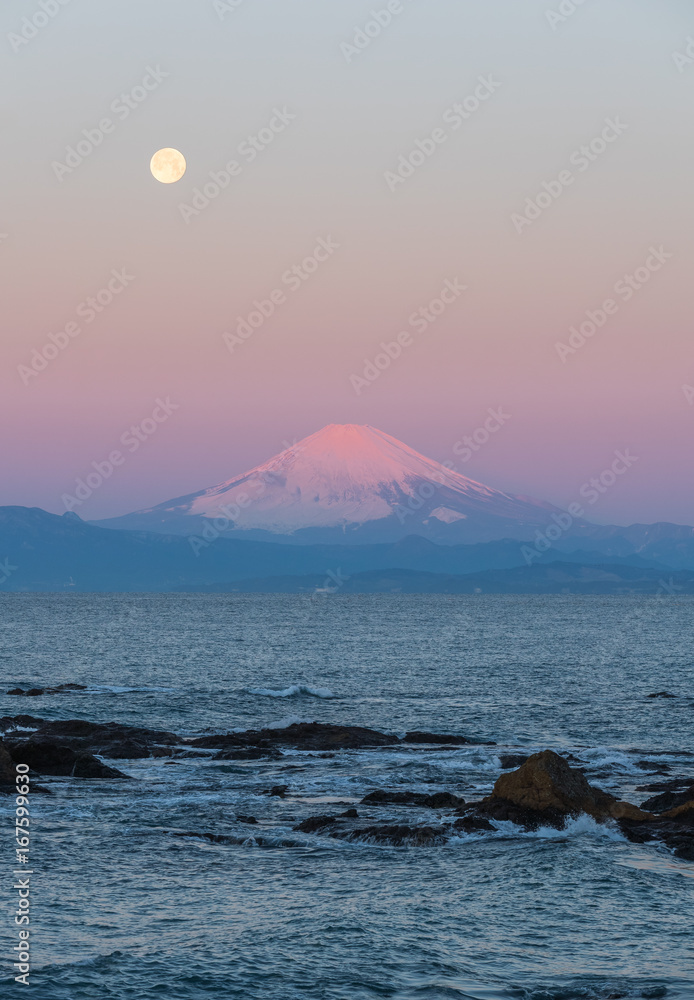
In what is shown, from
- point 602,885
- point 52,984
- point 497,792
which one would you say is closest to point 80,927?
point 52,984

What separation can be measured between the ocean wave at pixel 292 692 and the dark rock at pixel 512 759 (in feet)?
107

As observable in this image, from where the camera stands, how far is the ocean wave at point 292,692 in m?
71.9

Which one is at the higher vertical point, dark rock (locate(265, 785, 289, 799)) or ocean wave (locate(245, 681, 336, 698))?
dark rock (locate(265, 785, 289, 799))

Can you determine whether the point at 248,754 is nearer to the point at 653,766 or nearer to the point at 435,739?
the point at 435,739

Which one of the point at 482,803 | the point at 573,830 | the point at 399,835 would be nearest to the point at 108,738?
the point at 482,803

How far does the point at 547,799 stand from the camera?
2820cm

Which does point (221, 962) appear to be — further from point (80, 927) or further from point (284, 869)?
point (284, 869)

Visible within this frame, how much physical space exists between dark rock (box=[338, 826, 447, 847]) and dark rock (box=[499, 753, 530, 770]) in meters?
11.8

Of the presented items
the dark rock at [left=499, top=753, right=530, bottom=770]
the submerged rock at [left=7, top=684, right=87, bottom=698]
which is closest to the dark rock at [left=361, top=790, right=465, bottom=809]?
the dark rock at [left=499, top=753, right=530, bottom=770]

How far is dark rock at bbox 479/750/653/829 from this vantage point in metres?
28.0

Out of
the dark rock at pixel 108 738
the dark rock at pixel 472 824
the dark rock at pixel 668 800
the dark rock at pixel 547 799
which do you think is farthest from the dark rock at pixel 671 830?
the dark rock at pixel 108 738

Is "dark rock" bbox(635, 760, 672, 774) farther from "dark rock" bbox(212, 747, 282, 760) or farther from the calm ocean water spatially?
"dark rock" bbox(212, 747, 282, 760)

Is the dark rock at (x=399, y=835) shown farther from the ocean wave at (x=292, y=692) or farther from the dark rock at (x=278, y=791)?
the ocean wave at (x=292, y=692)

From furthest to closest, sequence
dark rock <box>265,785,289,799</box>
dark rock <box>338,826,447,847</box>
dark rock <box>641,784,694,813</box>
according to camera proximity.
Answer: dark rock <box>265,785,289,799</box> → dark rock <box>641,784,694,813</box> → dark rock <box>338,826,447,847</box>
